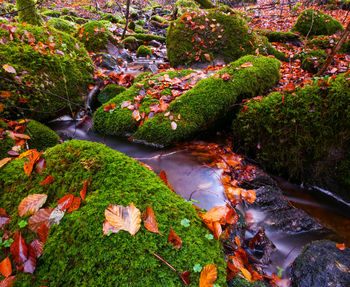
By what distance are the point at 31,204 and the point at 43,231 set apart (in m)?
0.28

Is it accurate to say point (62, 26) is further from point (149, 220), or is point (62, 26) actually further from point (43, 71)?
point (149, 220)

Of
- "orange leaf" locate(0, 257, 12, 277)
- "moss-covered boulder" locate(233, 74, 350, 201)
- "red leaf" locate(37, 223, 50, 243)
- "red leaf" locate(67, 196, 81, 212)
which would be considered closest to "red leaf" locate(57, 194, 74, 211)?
"red leaf" locate(67, 196, 81, 212)

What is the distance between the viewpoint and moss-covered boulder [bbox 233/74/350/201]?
9.50ft

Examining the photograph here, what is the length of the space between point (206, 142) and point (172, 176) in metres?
1.21

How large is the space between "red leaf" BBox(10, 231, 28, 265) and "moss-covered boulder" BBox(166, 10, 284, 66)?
6.97m

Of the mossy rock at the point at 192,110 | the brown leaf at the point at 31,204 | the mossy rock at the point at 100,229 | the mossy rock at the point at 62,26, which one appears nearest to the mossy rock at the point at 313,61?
the mossy rock at the point at 192,110

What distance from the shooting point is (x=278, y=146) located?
3.34 meters

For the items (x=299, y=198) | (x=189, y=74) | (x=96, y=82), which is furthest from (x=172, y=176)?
(x=96, y=82)

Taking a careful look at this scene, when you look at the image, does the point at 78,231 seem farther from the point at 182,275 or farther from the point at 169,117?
the point at 169,117

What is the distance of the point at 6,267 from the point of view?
1302 mm

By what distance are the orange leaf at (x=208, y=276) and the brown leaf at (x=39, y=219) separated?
114cm

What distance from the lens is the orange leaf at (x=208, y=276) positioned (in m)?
1.21

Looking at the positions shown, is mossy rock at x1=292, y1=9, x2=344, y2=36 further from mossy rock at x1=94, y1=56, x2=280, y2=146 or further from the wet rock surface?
the wet rock surface

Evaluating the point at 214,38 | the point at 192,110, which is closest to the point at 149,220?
the point at 192,110
